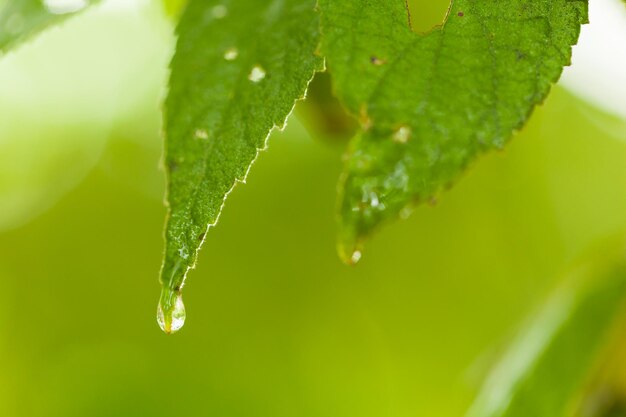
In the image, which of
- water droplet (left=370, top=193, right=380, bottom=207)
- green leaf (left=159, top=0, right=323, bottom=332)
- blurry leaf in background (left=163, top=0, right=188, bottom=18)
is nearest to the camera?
water droplet (left=370, top=193, right=380, bottom=207)

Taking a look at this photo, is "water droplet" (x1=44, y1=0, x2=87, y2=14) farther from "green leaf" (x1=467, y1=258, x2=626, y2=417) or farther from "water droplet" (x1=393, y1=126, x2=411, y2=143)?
"green leaf" (x1=467, y1=258, x2=626, y2=417)

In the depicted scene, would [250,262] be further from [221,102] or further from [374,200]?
[374,200]

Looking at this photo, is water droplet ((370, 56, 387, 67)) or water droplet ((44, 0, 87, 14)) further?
water droplet ((44, 0, 87, 14))

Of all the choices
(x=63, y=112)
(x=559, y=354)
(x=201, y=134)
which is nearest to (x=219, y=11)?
(x=201, y=134)

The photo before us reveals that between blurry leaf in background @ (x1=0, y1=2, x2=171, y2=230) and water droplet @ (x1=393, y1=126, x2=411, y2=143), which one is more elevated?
water droplet @ (x1=393, y1=126, x2=411, y2=143)

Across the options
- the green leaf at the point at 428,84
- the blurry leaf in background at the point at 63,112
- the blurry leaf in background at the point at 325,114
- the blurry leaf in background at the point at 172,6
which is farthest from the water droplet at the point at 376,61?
the blurry leaf in background at the point at 63,112

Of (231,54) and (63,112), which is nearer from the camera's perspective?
(231,54)

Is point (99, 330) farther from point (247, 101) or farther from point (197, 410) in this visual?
point (247, 101)

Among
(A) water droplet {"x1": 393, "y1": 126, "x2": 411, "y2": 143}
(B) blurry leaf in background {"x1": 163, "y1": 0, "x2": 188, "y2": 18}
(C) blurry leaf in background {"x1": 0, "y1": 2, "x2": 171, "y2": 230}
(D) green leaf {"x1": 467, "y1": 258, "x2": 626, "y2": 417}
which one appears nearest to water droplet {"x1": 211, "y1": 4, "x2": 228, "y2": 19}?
(B) blurry leaf in background {"x1": 163, "y1": 0, "x2": 188, "y2": 18}
